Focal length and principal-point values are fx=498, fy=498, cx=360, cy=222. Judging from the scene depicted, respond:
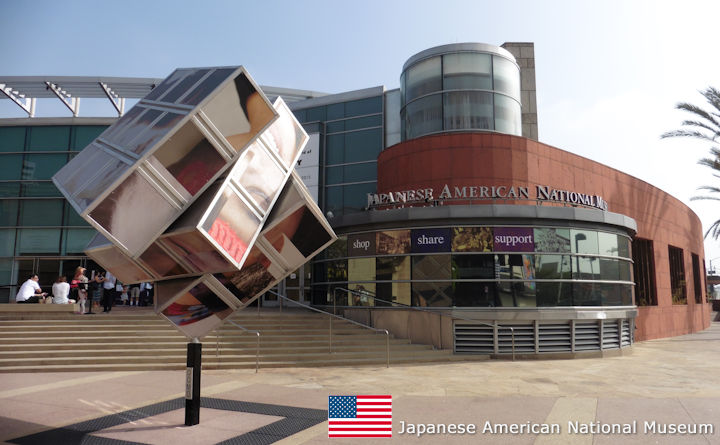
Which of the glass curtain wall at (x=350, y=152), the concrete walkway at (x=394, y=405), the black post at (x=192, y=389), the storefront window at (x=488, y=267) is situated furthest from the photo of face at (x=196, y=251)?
the glass curtain wall at (x=350, y=152)

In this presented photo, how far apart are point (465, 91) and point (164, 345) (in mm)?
16558

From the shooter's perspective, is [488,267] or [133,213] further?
[488,267]

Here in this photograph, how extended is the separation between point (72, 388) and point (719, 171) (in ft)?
115

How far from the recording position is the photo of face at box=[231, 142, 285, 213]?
635cm

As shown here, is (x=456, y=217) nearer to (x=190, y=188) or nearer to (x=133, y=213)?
(x=190, y=188)

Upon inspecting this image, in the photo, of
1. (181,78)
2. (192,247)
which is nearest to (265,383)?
(192,247)

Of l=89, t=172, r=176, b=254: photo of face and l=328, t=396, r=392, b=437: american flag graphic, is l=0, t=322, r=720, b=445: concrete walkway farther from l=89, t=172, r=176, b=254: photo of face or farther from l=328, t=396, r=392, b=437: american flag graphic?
l=89, t=172, r=176, b=254: photo of face

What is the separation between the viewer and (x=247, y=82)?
19.8ft

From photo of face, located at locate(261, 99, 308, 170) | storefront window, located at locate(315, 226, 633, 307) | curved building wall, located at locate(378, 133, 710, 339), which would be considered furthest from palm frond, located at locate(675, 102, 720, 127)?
photo of face, located at locate(261, 99, 308, 170)

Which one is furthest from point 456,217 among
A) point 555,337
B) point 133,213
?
point 133,213

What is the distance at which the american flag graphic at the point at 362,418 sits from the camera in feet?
22.9

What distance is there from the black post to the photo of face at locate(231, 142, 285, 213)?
259 cm

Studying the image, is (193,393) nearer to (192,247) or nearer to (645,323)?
(192,247)

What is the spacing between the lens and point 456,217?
17781 millimetres
